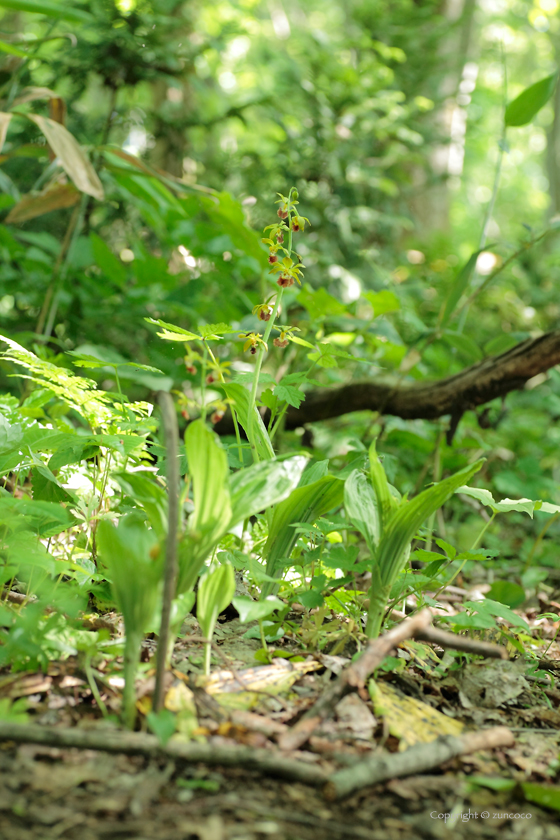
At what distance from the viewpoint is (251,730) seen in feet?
3.07

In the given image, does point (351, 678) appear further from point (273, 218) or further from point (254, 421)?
point (273, 218)

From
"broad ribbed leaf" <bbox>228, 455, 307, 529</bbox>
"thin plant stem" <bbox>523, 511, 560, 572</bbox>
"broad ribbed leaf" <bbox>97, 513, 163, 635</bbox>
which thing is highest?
"broad ribbed leaf" <bbox>228, 455, 307, 529</bbox>

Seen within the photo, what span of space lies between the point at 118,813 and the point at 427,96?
18.0 ft

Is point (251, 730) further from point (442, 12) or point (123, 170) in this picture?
point (442, 12)

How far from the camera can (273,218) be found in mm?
3861

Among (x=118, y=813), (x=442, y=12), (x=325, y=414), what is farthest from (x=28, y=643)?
(x=442, y=12)

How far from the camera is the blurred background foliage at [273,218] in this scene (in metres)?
2.56

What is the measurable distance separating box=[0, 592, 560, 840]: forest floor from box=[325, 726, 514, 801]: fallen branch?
24mm

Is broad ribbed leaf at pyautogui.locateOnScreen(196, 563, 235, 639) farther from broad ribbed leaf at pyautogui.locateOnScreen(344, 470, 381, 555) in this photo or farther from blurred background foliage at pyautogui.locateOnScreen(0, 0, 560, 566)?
blurred background foliage at pyautogui.locateOnScreen(0, 0, 560, 566)

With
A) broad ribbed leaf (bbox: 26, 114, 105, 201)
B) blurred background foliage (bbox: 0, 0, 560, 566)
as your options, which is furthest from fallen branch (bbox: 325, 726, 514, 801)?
broad ribbed leaf (bbox: 26, 114, 105, 201)

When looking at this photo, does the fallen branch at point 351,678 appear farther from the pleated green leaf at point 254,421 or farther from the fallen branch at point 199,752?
the pleated green leaf at point 254,421

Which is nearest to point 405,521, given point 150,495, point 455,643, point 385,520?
point 385,520

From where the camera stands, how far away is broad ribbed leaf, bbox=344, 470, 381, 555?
1.19 meters

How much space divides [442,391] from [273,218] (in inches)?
82.6
